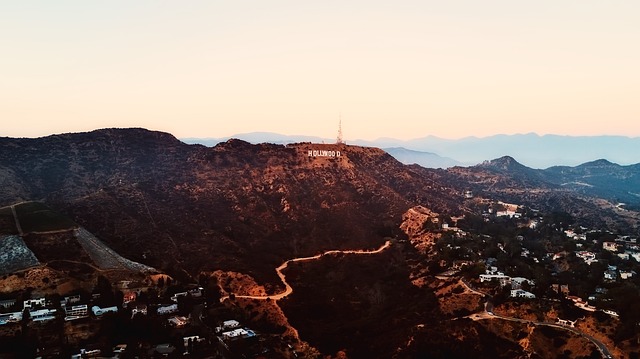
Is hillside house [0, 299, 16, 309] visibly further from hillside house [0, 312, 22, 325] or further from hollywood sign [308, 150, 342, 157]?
hollywood sign [308, 150, 342, 157]

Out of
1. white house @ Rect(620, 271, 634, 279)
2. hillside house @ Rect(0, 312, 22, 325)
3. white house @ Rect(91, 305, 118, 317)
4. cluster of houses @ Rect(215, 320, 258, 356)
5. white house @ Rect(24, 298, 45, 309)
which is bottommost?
cluster of houses @ Rect(215, 320, 258, 356)

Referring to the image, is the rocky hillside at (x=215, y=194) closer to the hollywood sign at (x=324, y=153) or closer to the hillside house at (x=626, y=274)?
the hollywood sign at (x=324, y=153)

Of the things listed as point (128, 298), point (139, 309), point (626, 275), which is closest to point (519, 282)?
point (626, 275)

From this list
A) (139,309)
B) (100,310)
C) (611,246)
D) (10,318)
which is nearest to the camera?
(10,318)

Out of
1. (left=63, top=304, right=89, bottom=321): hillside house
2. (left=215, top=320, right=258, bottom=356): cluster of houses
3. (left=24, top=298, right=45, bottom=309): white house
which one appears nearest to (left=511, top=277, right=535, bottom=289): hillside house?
(left=215, top=320, right=258, bottom=356): cluster of houses

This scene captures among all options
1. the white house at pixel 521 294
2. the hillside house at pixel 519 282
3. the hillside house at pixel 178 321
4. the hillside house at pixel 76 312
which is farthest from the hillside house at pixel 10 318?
the hillside house at pixel 519 282

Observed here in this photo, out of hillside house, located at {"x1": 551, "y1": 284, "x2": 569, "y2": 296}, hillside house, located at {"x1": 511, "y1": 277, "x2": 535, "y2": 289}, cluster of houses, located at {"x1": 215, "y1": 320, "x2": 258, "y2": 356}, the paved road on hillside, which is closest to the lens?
the paved road on hillside

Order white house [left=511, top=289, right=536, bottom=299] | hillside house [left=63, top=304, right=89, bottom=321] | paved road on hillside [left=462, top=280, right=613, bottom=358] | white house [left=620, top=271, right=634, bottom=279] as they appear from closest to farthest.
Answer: paved road on hillside [left=462, top=280, right=613, bottom=358]
hillside house [left=63, top=304, right=89, bottom=321]
white house [left=511, top=289, right=536, bottom=299]
white house [left=620, top=271, right=634, bottom=279]

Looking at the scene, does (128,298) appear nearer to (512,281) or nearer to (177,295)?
(177,295)

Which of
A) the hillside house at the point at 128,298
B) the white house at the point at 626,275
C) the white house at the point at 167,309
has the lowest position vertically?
the white house at the point at 626,275

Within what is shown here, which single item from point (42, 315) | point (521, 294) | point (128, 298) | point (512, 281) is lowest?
point (128, 298)

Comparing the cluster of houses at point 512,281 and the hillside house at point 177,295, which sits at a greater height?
the cluster of houses at point 512,281

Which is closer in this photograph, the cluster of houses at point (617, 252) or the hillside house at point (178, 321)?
the hillside house at point (178, 321)
